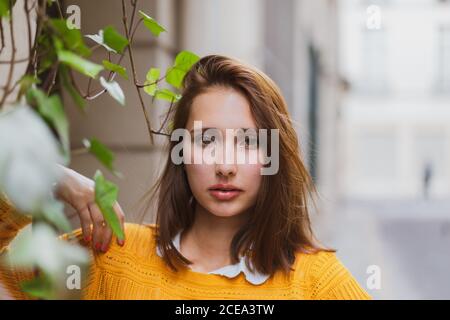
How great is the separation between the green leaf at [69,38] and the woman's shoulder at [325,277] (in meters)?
0.46

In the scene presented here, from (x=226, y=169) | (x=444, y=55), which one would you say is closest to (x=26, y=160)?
(x=226, y=169)

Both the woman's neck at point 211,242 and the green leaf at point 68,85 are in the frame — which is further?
the woman's neck at point 211,242

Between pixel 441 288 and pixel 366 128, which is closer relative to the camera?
pixel 441 288

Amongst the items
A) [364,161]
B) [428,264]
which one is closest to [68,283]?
[428,264]

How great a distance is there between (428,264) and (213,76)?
5.17 m

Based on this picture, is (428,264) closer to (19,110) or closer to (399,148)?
(19,110)

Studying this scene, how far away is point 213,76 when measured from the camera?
3.02ft

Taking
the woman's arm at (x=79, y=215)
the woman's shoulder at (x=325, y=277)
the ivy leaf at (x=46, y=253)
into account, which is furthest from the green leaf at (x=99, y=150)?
the woman's shoulder at (x=325, y=277)

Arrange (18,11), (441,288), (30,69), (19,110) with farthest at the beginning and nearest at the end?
1. (441,288)
2. (18,11)
3. (30,69)
4. (19,110)

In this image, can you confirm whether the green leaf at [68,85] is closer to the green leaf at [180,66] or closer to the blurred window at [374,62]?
the green leaf at [180,66]

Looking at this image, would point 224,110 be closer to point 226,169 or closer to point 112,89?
point 226,169

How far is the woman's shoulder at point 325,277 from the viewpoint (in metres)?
0.87

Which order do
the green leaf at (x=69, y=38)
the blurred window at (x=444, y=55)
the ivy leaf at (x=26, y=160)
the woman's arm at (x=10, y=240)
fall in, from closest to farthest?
the ivy leaf at (x=26, y=160) → the green leaf at (x=69, y=38) → the woman's arm at (x=10, y=240) → the blurred window at (x=444, y=55)

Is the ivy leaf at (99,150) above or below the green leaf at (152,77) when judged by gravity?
below
